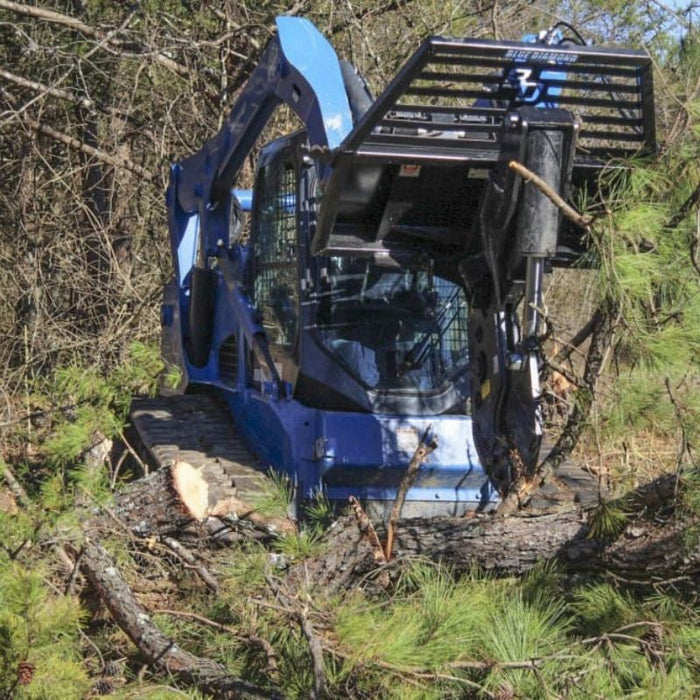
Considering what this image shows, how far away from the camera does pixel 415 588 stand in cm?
407

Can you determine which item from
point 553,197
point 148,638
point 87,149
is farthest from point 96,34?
point 148,638

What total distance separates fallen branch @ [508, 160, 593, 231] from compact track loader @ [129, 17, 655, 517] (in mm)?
123

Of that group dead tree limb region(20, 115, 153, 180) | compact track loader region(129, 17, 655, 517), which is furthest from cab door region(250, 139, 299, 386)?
dead tree limb region(20, 115, 153, 180)

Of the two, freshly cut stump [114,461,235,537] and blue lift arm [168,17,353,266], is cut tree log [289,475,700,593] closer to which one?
freshly cut stump [114,461,235,537]

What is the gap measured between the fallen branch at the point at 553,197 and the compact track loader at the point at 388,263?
0.12 meters

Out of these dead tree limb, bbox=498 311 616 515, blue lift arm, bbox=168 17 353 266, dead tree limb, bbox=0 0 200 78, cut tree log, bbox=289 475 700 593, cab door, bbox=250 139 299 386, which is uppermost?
dead tree limb, bbox=0 0 200 78

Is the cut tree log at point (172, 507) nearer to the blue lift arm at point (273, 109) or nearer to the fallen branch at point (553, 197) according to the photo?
the blue lift arm at point (273, 109)

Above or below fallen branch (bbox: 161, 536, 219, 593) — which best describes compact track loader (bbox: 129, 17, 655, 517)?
above

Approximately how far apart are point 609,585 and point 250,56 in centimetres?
613

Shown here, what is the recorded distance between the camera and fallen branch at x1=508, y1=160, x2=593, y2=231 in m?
3.86

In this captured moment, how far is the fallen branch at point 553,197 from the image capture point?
386cm

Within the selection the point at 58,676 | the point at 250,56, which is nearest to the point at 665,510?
the point at 58,676

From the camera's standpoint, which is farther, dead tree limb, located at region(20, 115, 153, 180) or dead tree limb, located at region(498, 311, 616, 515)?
dead tree limb, located at region(20, 115, 153, 180)

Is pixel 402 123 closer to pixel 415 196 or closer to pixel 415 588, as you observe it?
pixel 415 196
